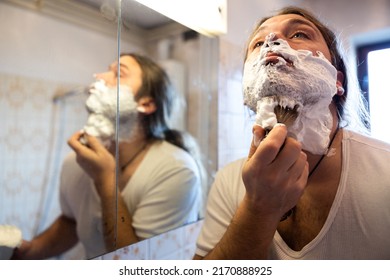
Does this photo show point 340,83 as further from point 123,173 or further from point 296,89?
point 123,173

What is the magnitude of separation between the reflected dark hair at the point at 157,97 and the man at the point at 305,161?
31cm

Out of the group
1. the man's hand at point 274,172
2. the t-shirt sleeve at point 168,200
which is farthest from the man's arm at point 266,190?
the t-shirt sleeve at point 168,200

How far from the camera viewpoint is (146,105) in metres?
0.74

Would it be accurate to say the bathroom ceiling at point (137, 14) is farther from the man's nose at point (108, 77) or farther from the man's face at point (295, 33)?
the man's face at point (295, 33)

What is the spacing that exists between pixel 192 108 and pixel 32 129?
20.1 inches

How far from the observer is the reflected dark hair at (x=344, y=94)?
545 mm

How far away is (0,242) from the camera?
0.50m

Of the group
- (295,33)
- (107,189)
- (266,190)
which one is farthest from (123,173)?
(295,33)

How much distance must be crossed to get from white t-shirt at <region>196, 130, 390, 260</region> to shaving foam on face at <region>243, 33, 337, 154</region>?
0.29 ft

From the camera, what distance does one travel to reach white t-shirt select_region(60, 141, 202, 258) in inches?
23.1

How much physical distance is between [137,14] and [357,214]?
0.71 m

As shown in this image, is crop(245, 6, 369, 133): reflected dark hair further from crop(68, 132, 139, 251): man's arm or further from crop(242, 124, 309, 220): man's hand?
crop(68, 132, 139, 251): man's arm

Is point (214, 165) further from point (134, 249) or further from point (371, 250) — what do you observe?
point (371, 250)

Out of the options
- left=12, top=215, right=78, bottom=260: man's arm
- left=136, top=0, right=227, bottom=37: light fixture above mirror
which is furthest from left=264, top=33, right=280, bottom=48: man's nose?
left=12, top=215, right=78, bottom=260: man's arm
